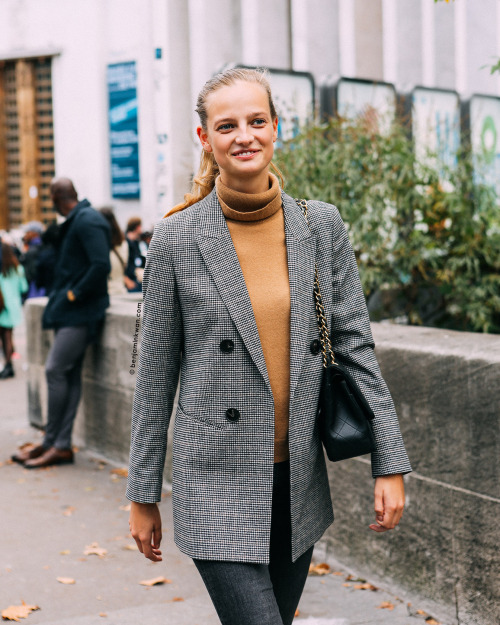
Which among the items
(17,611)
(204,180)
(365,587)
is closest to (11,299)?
(17,611)

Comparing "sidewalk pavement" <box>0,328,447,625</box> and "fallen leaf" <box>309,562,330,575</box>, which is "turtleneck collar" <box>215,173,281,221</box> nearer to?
"sidewalk pavement" <box>0,328,447,625</box>

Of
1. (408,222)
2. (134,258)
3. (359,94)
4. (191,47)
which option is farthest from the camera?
(191,47)

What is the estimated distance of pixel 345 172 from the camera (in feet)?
21.2

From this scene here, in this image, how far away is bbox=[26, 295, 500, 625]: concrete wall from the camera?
12.1 ft

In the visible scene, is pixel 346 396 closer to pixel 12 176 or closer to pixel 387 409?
pixel 387 409

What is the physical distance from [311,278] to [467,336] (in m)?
1.80

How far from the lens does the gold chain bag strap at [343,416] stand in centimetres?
246

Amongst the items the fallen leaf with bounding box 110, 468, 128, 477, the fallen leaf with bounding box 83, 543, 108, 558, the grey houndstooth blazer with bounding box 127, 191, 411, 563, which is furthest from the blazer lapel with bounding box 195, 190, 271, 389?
the fallen leaf with bounding box 110, 468, 128, 477

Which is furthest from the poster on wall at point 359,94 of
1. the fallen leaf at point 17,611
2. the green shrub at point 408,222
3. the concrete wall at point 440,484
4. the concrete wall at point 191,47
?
the fallen leaf at point 17,611

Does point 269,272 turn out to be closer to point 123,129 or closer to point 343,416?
point 343,416

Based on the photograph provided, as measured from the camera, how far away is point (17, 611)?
13.6ft

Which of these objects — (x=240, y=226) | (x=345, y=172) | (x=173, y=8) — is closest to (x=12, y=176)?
(x=173, y=8)

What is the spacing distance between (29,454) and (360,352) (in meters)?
4.79

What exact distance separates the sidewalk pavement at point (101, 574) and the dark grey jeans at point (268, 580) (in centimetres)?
148
